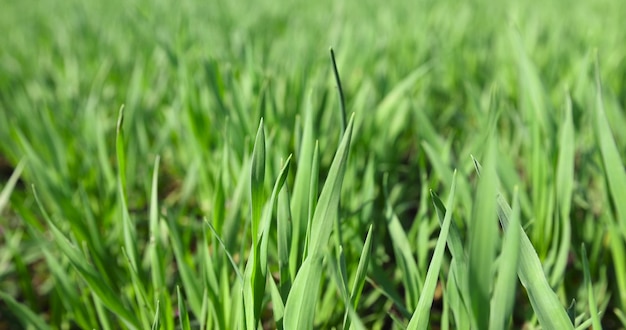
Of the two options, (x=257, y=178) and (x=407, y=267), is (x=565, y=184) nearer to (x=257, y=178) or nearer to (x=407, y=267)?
(x=407, y=267)

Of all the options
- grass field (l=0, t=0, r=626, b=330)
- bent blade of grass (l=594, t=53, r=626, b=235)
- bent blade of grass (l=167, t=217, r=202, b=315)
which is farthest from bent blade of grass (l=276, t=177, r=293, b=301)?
bent blade of grass (l=594, t=53, r=626, b=235)

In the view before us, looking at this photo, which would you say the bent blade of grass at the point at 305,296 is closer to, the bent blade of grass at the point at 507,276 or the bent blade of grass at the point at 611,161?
→ the bent blade of grass at the point at 507,276

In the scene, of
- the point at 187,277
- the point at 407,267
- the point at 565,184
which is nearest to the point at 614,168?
the point at 565,184

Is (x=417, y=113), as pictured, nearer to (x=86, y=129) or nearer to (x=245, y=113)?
(x=245, y=113)

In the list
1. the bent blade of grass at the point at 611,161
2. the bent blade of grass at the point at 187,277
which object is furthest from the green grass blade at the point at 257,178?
the bent blade of grass at the point at 611,161

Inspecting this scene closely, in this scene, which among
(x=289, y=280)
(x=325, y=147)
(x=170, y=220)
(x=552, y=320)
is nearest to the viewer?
(x=552, y=320)

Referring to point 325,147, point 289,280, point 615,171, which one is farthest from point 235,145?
point 615,171

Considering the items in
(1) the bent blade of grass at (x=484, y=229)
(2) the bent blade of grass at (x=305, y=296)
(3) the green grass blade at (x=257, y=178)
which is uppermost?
(1) the bent blade of grass at (x=484, y=229)
